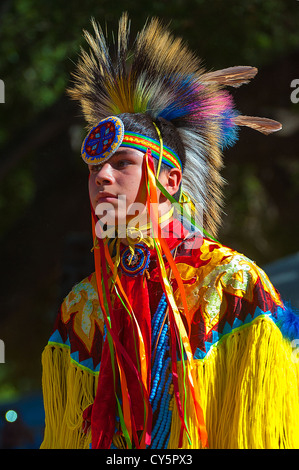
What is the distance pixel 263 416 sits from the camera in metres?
2.12

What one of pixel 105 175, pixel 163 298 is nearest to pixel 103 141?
pixel 105 175

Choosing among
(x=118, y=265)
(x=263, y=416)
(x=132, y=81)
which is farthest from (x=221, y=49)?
(x=263, y=416)

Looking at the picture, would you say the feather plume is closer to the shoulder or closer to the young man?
the young man

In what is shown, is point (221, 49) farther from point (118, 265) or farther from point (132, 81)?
point (118, 265)

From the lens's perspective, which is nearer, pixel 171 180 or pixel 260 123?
pixel 171 180

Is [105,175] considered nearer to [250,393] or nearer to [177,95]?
[177,95]

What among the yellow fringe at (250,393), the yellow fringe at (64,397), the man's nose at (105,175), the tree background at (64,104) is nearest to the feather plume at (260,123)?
the man's nose at (105,175)

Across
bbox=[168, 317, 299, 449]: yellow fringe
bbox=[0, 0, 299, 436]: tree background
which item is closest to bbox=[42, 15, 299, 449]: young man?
bbox=[168, 317, 299, 449]: yellow fringe

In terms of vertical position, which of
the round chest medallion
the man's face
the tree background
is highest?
the tree background

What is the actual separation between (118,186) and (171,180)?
231 millimetres

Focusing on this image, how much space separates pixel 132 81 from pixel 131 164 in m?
0.36

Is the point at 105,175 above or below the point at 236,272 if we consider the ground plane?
above

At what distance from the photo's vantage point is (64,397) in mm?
2500

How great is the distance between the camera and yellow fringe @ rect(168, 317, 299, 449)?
2115 millimetres
